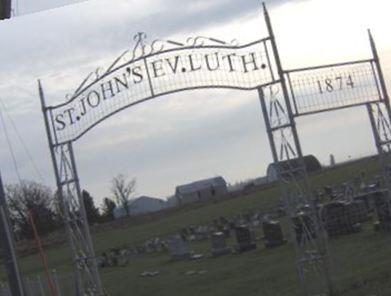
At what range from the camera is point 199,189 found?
11812cm

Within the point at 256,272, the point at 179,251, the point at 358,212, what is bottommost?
the point at 256,272

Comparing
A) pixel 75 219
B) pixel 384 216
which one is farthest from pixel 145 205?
pixel 75 219

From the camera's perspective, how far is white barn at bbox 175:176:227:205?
116 m

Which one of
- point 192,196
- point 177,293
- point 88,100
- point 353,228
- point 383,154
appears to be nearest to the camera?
point 88,100

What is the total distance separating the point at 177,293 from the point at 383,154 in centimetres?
708

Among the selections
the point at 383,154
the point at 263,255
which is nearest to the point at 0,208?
the point at 383,154

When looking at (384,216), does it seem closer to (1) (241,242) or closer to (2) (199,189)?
(1) (241,242)

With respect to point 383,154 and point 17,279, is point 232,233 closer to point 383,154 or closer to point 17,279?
point 383,154

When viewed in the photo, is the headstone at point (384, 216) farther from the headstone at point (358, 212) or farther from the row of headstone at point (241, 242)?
the row of headstone at point (241, 242)


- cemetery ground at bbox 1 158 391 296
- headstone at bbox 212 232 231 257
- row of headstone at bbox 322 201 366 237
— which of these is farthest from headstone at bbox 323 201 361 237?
headstone at bbox 212 232 231 257

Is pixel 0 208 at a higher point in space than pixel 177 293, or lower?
higher

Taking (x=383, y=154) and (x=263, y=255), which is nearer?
(x=383, y=154)

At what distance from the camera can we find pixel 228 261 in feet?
87.5

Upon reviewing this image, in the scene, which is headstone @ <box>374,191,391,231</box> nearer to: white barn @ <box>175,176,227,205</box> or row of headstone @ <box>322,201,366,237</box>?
row of headstone @ <box>322,201,366,237</box>
